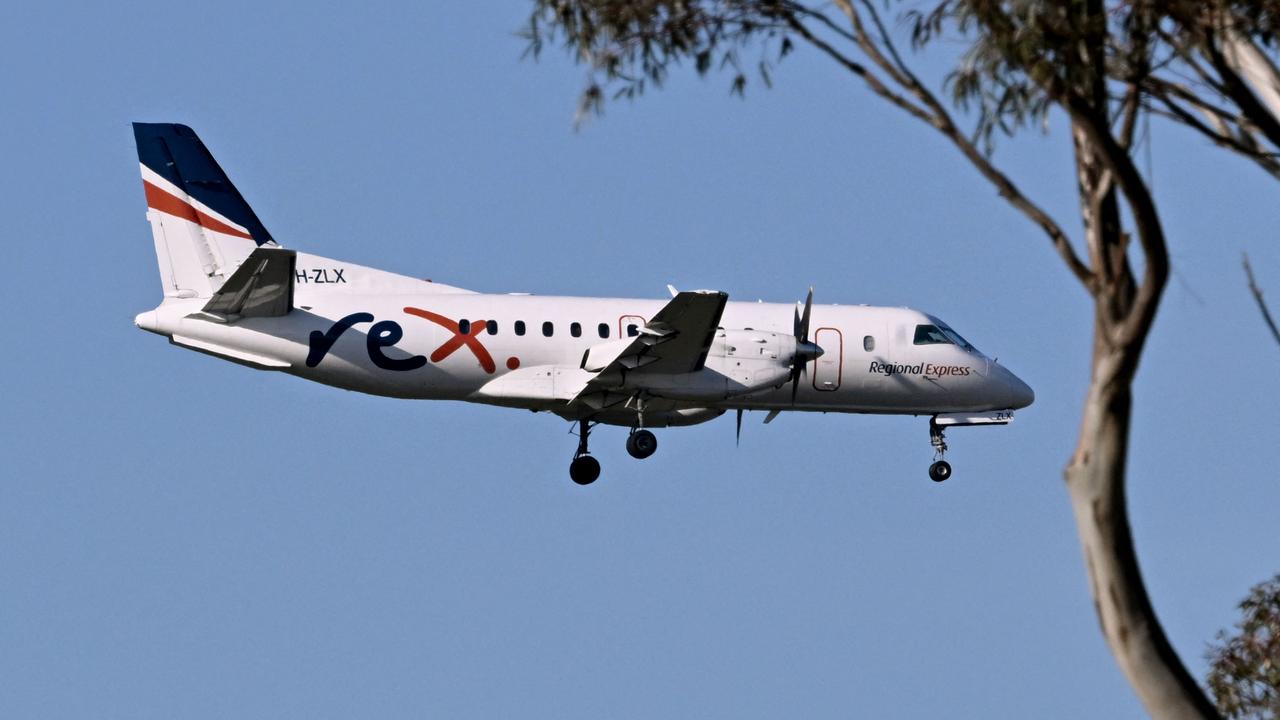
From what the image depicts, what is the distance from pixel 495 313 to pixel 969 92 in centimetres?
1868

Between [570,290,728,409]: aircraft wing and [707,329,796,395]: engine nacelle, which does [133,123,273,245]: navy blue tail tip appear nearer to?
[570,290,728,409]: aircraft wing

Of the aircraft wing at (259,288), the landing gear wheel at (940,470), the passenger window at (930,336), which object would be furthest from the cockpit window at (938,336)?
the aircraft wing at (259,288)

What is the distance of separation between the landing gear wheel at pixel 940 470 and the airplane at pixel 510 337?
4.59 feet

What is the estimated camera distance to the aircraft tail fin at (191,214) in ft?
117

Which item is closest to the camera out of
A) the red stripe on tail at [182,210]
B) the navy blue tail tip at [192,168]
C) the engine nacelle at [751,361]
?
the engine nacelle at [751,361]

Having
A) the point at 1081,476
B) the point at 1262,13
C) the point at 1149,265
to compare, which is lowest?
the point at 1081,476

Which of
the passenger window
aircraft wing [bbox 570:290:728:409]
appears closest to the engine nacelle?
aircraft wing [bbox 570:290:728:409]

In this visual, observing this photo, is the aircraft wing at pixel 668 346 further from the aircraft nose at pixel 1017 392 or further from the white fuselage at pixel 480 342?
the aircraft nose at pixel 1017 392

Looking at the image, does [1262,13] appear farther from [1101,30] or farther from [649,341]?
[649,341]

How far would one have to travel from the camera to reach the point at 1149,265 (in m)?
16.3

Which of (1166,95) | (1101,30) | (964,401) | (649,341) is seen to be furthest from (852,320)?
(1101,30)

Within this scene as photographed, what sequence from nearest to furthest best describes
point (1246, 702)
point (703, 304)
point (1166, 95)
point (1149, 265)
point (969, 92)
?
point (1149, 265)
point (969, 92)
point (1166, 95)
point (1246, 702)
point (703, 304)

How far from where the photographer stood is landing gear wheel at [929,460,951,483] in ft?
127

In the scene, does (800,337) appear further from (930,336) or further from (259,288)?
(259,288)
